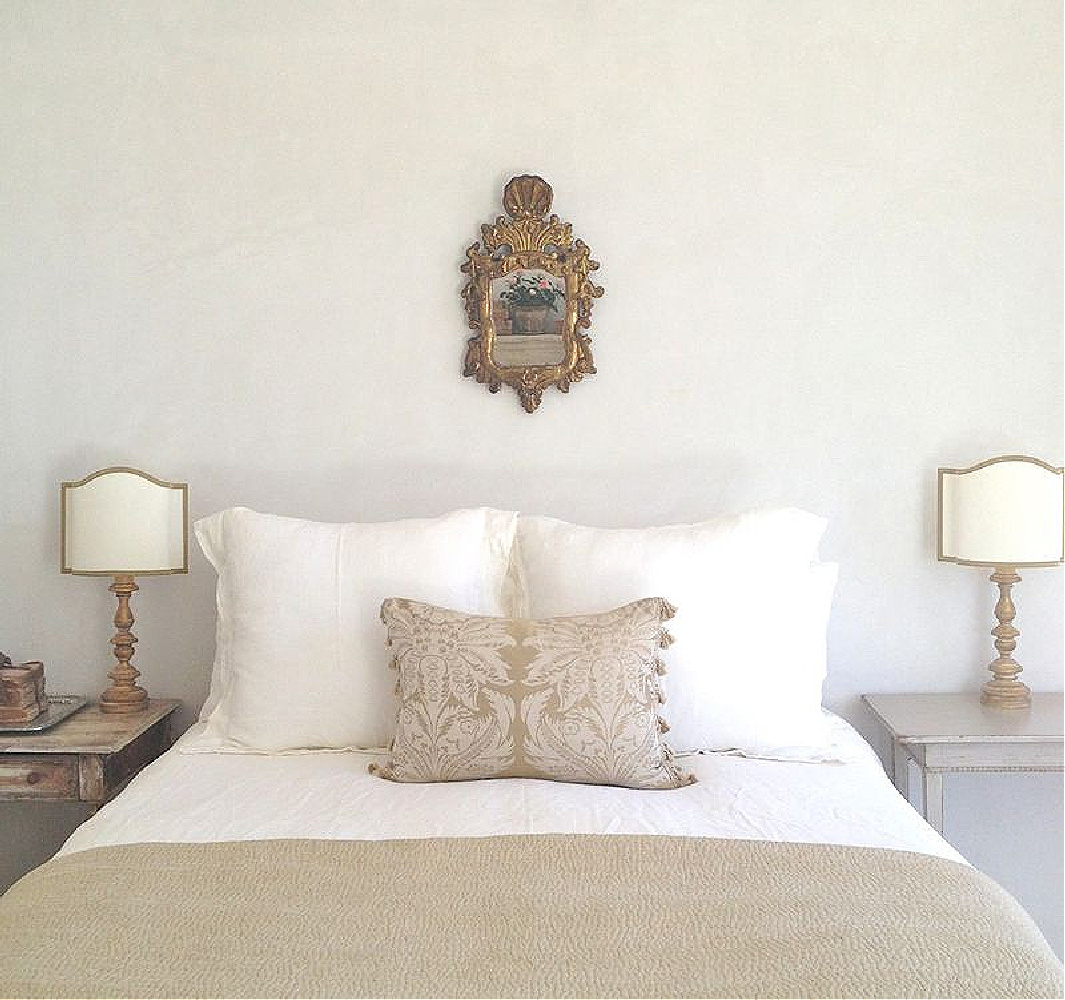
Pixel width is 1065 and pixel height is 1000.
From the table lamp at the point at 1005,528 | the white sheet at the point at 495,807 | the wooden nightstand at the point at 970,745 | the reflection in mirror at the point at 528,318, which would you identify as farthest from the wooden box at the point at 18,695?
the table lamp at the point at 1005,528

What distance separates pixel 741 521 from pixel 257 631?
105 centimetres

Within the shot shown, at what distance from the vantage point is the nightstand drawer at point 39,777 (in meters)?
2.62

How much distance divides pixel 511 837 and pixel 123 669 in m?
1.43

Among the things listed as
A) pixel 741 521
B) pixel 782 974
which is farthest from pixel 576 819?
pixel 741 521

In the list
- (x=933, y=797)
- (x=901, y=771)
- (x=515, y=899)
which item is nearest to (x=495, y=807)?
(x=515, y=899)

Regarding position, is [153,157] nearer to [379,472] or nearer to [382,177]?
[382,177]

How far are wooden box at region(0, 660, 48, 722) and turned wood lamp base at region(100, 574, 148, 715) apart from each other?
0.17m

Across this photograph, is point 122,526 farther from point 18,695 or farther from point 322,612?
point 322,612

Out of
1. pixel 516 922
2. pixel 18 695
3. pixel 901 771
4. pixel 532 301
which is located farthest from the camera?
pixel 532 301

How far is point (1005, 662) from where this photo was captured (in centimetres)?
286

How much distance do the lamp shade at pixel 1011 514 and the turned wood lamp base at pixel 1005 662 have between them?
8 centimetres

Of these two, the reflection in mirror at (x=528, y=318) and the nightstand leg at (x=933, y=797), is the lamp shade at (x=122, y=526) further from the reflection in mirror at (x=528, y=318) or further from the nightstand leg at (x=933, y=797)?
the nightstand leg at (x=933, y=797)

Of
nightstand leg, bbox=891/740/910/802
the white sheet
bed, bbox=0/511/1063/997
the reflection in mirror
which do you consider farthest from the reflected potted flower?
nightstand leg, bbox=891/740/910/802

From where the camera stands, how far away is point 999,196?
298 centimetres
